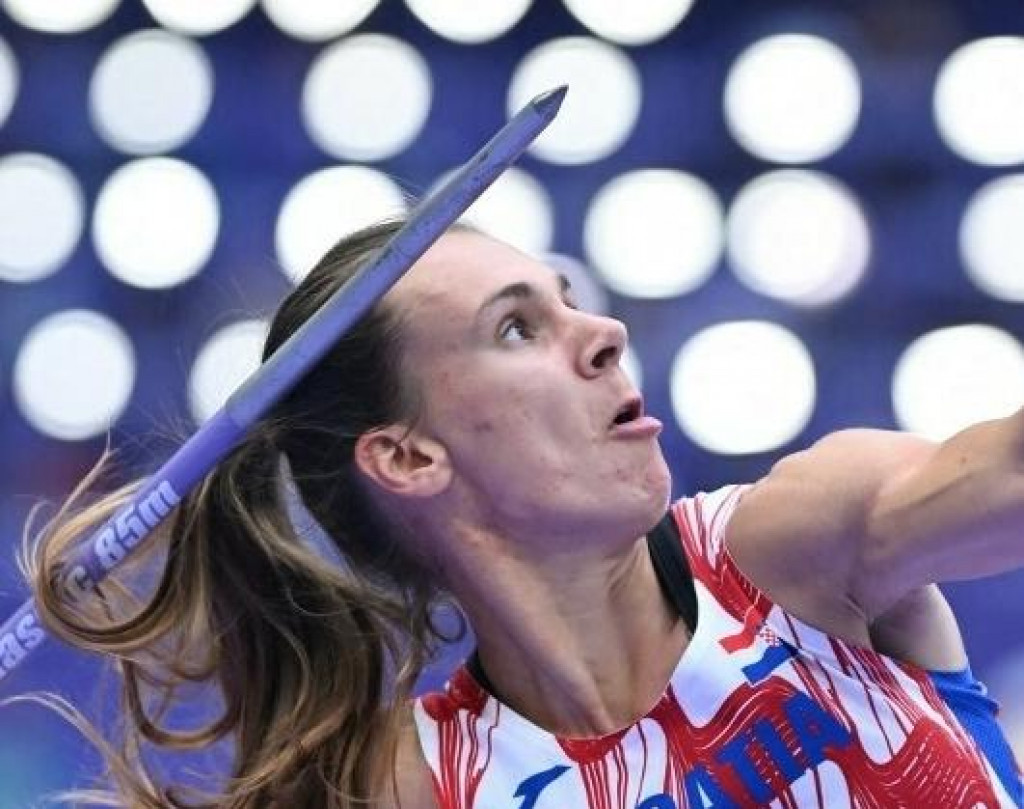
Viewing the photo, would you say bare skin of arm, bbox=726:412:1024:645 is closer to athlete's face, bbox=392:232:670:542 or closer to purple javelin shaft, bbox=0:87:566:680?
athlete's face, bbox=392:232:670:542

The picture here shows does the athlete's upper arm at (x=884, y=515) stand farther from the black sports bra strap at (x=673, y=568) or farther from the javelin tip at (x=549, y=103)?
the javelin tip at (x=549, y=103)

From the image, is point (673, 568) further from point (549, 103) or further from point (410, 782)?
point (549, 103)

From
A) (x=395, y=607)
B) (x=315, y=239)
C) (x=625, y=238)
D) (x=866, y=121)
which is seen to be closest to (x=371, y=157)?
(x=315, y=239)

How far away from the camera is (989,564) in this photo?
1621 mm

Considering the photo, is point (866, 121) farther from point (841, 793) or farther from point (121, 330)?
point (841, 793)

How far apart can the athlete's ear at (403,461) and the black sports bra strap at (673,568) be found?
0.18 metres

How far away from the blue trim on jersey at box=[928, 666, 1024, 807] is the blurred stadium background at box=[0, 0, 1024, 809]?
963mm

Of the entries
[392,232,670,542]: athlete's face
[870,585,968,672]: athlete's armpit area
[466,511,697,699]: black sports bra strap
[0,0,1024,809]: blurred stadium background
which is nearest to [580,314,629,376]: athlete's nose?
[392,232,670,542]: athlete's face

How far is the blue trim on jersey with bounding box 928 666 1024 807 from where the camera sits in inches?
68.2

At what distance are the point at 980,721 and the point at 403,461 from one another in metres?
0.52

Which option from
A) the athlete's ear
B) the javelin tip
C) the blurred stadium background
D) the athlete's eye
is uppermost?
the javelin tip

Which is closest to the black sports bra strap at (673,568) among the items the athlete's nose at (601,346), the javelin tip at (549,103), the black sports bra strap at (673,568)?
the black sports bra strap at (673,568)

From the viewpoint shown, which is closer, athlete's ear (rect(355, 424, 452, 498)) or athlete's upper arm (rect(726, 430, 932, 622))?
athlete's upper arm (rect(726, 430, 932, 622))

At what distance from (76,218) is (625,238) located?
732mm
